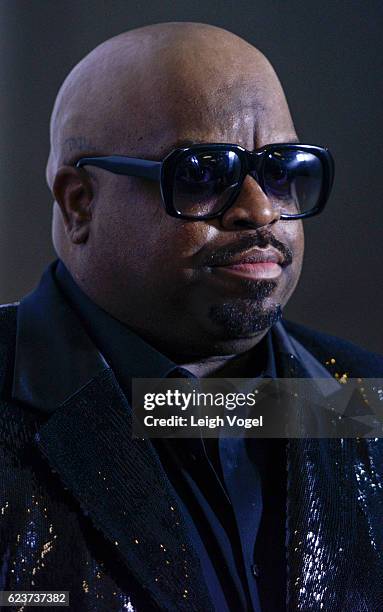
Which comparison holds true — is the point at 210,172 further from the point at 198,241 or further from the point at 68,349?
the point at 68,349

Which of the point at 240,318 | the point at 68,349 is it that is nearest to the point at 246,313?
the point at 240,318

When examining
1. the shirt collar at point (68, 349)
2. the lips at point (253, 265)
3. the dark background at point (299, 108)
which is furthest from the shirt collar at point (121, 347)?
the dark background at point (299, 108)

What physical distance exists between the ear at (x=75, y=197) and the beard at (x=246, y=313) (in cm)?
20

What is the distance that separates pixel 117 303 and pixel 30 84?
45 centimetres

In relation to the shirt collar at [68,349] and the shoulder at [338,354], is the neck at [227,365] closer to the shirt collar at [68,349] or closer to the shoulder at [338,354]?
the shirt collar at [68,349]

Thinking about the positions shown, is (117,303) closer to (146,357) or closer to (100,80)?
(146,357)

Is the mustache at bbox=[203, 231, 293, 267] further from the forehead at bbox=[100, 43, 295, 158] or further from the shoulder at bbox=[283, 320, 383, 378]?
the shoulder at bbox=[283, 320, 383, 378]

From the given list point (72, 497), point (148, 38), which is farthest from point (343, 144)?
point (72, 497)

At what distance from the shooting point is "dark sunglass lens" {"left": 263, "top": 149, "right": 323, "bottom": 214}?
1.00m

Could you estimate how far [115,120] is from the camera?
1.00m

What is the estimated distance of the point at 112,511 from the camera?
91 centimetres

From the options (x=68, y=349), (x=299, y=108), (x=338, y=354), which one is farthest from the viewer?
(x=299, y=108)

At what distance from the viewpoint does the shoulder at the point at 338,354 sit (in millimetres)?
1207

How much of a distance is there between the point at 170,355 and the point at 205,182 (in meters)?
0.22
